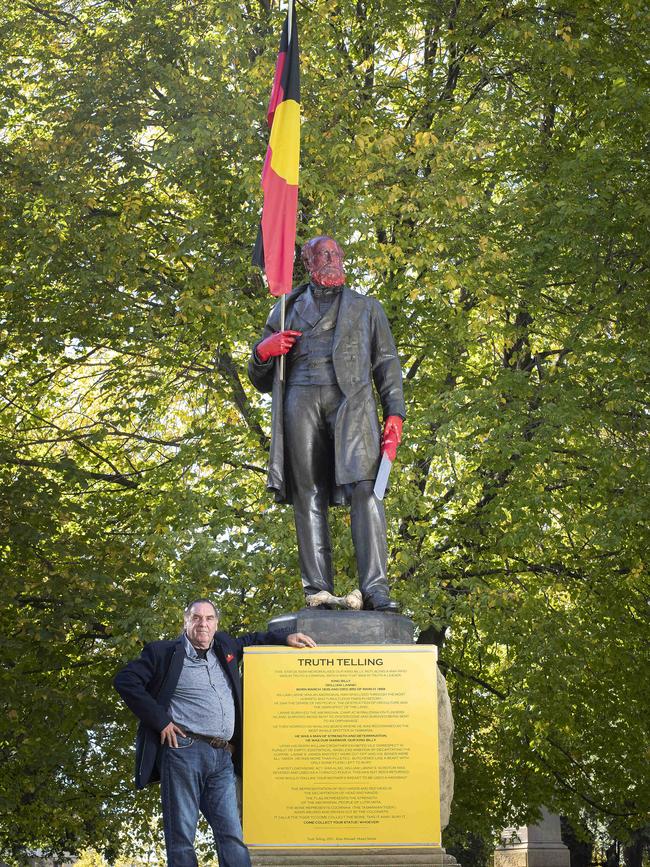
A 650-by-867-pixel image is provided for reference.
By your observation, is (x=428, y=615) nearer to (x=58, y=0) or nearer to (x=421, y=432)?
(x=421, y=432)

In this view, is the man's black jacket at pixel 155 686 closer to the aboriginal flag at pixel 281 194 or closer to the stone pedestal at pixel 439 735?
the stone pedestal at pixel 439 735

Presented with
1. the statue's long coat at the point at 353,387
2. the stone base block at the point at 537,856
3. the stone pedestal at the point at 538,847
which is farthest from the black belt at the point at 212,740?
the stone base block at the point at 537,856

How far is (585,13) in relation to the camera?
13609mm

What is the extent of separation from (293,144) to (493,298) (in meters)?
5.54

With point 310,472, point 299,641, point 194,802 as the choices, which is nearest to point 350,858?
point 194,802

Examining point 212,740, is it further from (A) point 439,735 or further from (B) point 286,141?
(B) point 286,141

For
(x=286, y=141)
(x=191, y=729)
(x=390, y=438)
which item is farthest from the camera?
(x=286, y=141)

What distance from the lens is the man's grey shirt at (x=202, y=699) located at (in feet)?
16.7

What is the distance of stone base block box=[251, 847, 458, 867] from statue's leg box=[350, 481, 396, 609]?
119 cm

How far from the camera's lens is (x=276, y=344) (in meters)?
6.22

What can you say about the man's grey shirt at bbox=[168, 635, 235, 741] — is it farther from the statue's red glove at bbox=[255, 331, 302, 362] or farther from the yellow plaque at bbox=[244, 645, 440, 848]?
the statue's red glove at bbox=[255, 331, 302, 362]

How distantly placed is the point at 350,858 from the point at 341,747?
454 mm

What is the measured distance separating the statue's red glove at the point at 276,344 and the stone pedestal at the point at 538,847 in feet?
45.0

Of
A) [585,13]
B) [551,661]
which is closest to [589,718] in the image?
[551,661]
